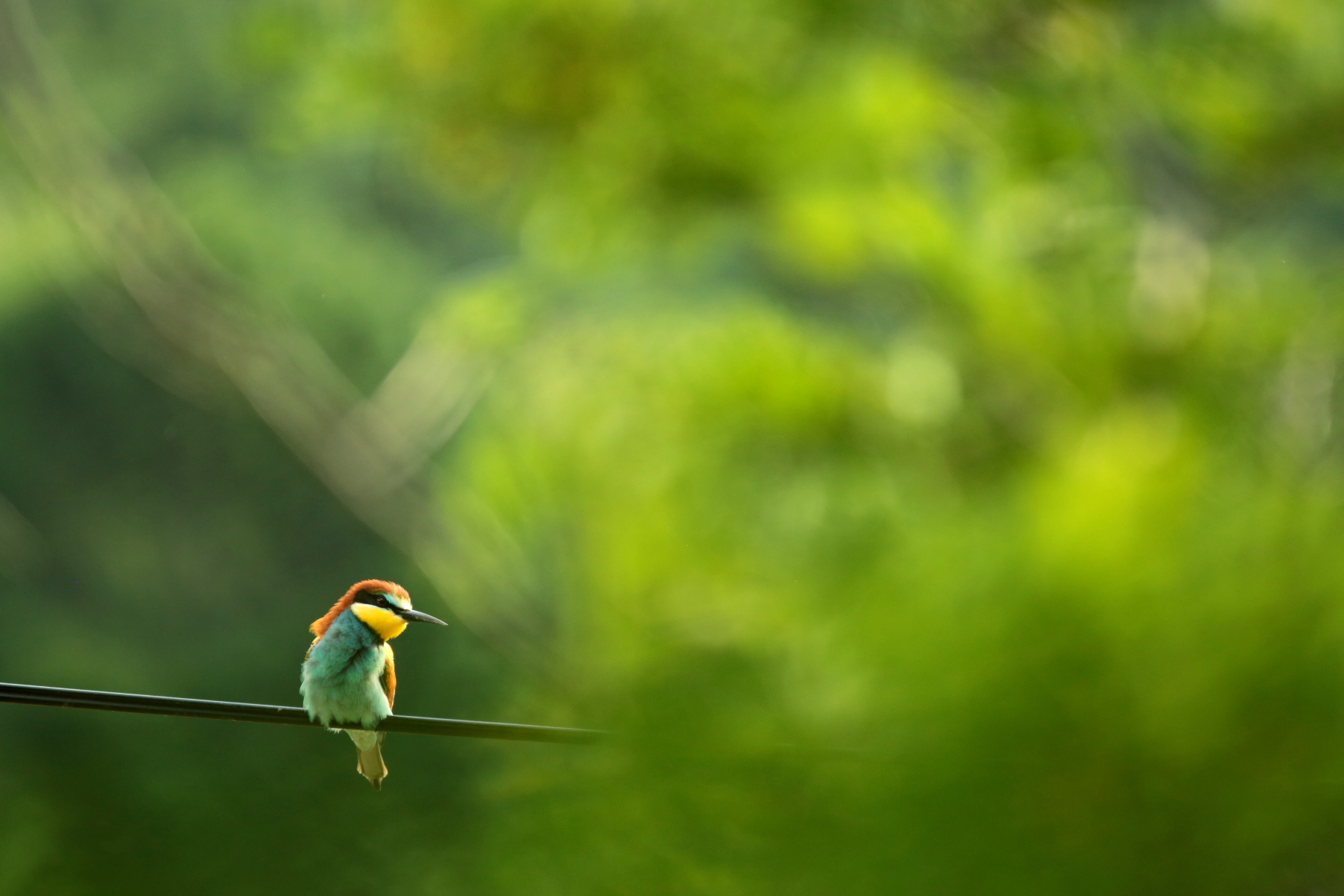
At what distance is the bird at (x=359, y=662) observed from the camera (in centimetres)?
62

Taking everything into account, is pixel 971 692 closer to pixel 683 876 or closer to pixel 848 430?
pixel 683 876

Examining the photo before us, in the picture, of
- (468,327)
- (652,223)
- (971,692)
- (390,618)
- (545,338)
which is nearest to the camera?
(971,692)

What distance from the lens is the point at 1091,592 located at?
0.20m

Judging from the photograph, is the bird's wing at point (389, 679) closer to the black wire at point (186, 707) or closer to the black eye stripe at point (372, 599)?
the black eye stripe at point (372, 599)

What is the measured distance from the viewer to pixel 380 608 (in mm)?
642

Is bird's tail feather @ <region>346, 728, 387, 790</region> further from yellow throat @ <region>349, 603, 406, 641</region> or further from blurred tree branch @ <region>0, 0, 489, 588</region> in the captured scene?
blurred tree branch @ <region>0, 0, 489, 588</region>

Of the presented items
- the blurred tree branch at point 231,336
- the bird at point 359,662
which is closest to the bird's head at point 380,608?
the bird at point 359,662

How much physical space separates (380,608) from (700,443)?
0.27 m

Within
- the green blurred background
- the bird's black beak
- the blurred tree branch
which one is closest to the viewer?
the green blurred background

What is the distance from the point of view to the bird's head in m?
0.64

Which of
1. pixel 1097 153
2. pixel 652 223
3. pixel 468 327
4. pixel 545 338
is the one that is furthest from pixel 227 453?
pixel 1097 153

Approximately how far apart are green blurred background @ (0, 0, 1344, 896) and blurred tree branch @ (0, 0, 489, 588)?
0.06 feet

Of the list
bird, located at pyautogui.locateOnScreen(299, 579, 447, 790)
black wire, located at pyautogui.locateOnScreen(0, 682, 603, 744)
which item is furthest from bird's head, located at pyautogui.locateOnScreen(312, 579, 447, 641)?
black wire, located at pyautogui.locateOnScreen(0, 682, 603, 744)

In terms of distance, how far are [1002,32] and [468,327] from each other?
84 cm
